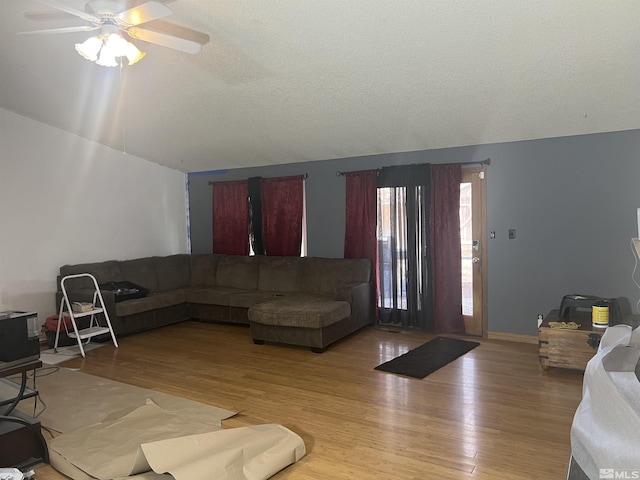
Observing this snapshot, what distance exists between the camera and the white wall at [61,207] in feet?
16.8

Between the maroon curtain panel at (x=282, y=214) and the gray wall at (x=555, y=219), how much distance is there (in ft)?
5.15

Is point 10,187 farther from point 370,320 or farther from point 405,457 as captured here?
point 405,457

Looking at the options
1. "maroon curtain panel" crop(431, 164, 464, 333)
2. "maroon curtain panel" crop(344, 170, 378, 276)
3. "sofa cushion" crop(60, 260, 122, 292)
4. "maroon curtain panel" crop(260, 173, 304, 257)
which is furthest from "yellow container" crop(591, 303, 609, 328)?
"sofa cushion" crop(60, 260, 122, 292)

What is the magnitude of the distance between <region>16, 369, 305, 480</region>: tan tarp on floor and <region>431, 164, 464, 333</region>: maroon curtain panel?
2837 millimetres

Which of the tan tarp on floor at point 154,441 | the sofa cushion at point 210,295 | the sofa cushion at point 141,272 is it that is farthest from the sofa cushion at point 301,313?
the sofa cushion at point 141,272

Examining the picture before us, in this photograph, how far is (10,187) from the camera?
16.7 ft

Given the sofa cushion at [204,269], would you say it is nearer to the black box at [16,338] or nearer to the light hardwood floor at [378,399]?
the light hardwood floor at [378,399]

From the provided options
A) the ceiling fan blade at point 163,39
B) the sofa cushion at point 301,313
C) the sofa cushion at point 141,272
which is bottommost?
the sofa cushion at point 301,313

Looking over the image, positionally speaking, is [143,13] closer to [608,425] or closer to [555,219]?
[608,425]

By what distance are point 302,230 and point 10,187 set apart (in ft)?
11.1

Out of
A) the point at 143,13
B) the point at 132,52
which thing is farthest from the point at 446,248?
the point at 143,13

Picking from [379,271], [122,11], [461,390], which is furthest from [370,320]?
[122,11]

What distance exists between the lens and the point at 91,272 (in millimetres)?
5609

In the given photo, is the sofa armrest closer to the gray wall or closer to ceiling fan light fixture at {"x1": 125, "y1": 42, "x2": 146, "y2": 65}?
the gray wall
